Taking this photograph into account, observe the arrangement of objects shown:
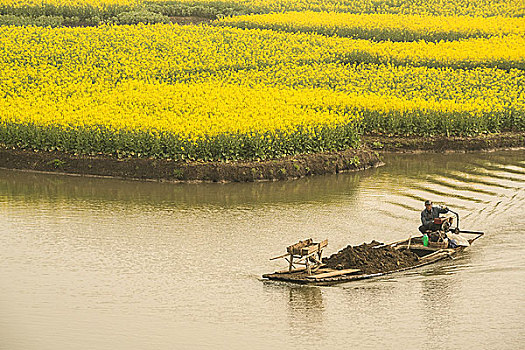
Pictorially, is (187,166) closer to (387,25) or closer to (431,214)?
(431,214)

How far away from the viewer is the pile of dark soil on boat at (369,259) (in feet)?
47.2

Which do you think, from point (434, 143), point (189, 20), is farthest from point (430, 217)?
point (189, 20)

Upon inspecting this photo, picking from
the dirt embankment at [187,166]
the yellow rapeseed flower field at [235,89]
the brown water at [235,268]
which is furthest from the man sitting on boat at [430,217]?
the yellow rapeseed flower field at [235,89]

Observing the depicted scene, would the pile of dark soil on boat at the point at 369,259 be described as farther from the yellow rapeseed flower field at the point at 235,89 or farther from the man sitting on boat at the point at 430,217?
the yellow rapeseed flower field at the point at 235,89

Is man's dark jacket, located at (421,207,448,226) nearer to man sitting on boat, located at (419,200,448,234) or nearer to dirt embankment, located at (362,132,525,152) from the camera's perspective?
man sitting on boat, located at (419,200,448,234)

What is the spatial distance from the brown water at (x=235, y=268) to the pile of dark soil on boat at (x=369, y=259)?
26cm

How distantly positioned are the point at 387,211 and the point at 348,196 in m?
1.66

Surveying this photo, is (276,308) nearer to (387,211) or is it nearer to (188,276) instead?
(188,276)

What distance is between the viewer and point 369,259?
14523mm

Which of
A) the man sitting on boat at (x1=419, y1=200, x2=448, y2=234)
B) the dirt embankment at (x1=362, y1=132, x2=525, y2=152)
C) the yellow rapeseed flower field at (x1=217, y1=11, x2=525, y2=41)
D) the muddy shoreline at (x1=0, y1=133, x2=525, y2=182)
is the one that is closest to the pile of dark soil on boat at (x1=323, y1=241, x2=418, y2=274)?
the man sitting on boat at (x1=419, y1=200, x2=448, y2=234)

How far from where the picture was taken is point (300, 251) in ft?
45.5

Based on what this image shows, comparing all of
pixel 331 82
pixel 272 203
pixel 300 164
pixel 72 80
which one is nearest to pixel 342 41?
pixel 331 82

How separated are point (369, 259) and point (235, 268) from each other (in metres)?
1.95

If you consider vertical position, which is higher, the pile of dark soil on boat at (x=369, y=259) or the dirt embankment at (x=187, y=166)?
the dirt embankment at (x=187, y=166)
